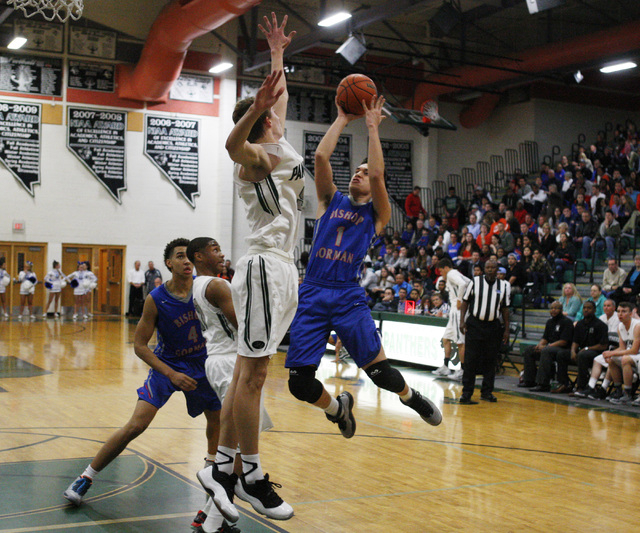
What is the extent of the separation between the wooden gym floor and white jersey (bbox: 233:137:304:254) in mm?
1585

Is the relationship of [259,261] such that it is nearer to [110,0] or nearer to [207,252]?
[207,252]

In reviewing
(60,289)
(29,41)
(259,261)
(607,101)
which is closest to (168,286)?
(259,261)

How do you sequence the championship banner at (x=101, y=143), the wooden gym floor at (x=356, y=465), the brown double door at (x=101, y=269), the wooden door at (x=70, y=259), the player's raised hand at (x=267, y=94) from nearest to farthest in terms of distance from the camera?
the player's raised hand at (x=267, y=94) < the wooden gym floor at (x=356, y=465) < the championship banner at (x=101, y=143) < the wooden door at (x=70, y=259) < the brown double door at (x=101, y=269)

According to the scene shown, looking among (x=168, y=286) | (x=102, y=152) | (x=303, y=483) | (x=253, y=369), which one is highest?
(x=102, y=152)

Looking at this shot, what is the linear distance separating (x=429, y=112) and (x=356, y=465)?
15581 mm

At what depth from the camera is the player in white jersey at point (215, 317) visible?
13.5ft

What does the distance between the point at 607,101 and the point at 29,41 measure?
16719 millimetres

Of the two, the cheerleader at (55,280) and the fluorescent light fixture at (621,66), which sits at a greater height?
the fluorescent light fixture at (621,66)

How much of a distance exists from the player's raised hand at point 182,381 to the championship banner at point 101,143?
1702 centimetres

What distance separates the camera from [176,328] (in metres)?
4.52

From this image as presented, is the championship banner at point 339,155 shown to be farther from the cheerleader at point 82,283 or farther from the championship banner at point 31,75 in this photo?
the cheerleader at point 82,283

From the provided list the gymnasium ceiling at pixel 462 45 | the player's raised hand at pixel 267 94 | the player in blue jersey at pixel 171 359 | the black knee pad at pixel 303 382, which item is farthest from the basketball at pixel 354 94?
the gymnasium ceiling at pixel 462 45

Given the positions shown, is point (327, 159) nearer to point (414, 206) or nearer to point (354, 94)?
point (354, 94)

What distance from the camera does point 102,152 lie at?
20.3m
